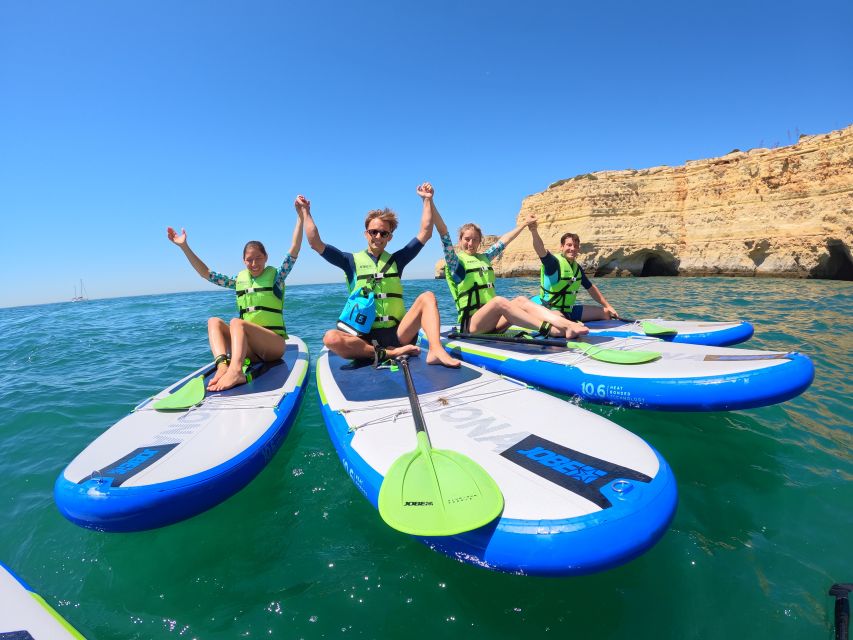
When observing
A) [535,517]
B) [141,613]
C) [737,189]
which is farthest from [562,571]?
[737,189]

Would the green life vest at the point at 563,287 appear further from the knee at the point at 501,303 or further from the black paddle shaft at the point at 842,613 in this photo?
the black paddle shaft at the point at 842,613

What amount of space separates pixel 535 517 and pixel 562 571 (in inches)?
7.7

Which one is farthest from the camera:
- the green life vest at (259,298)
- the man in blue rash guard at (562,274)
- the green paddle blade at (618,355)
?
the man in blue rash guard at (562,274)

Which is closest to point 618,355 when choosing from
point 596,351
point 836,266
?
point 596,351

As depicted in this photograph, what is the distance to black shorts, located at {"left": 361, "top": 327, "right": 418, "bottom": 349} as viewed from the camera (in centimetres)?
424

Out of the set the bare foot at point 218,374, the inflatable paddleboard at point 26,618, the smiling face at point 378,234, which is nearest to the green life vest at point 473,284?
the smiling face at point 378,234

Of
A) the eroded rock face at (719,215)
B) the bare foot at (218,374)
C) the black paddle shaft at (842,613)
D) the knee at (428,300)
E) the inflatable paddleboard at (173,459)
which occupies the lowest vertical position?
the black paddle shaft at (842,613)

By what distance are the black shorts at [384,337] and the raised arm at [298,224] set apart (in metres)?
1.38

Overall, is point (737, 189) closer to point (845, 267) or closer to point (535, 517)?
point (845, 267)

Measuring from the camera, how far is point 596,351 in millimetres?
3871

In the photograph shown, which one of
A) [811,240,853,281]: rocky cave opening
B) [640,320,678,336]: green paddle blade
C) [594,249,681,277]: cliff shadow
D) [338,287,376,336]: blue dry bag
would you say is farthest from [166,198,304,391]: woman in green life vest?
[594,249,681,277]: cliff shadow

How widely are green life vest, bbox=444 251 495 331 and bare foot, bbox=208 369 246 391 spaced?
2.75m

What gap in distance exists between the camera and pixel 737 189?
24.0 metres

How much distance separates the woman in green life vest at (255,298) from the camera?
13.4 feet
